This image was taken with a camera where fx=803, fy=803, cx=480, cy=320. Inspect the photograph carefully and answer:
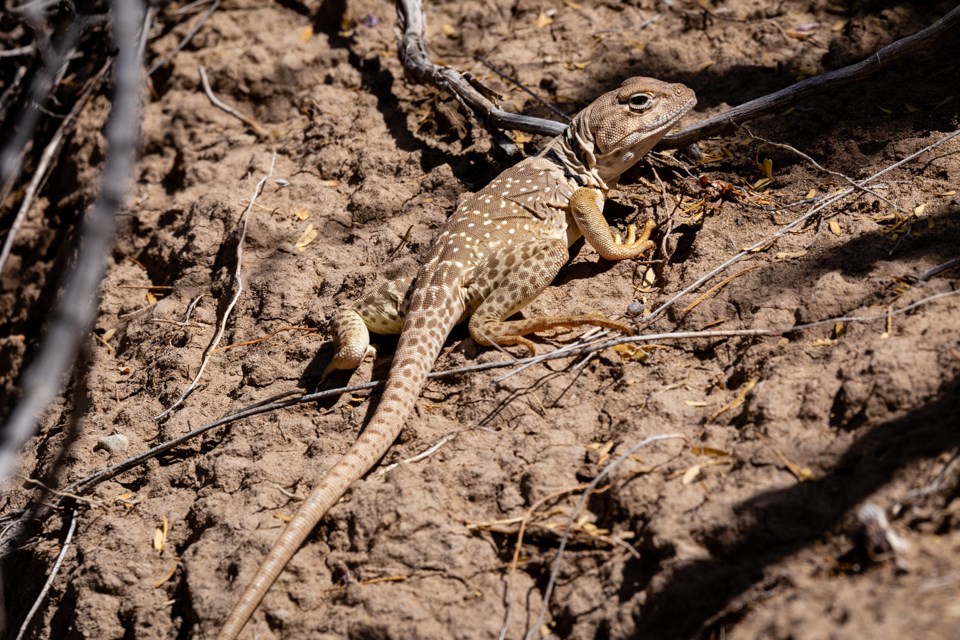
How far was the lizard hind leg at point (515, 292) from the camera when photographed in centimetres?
461

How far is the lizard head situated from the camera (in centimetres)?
525

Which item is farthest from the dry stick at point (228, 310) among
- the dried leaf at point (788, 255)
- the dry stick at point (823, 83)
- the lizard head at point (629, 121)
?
the dried leaf at point (788, 255)

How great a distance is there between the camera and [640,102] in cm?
529

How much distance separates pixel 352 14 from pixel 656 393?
520cm

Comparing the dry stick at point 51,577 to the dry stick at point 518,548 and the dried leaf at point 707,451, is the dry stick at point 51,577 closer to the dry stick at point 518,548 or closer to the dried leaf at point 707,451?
the dry stick at point 518,548

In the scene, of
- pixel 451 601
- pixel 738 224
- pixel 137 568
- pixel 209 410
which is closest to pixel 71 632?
pixel 137 568

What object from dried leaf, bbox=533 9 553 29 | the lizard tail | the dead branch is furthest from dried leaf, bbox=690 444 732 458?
dried leaf, bbox=533 9 553 29

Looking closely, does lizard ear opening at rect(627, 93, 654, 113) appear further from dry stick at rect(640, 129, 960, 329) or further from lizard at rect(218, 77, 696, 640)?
dry stick at rect(640, 129, 960, 329)

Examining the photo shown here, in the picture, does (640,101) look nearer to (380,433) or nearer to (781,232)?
(781,232)

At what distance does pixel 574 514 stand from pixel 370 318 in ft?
6.50

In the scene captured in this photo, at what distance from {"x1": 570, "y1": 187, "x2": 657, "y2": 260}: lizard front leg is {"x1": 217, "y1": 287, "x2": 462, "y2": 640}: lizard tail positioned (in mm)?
968

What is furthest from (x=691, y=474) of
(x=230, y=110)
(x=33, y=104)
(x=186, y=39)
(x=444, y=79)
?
(x=186, y=39)

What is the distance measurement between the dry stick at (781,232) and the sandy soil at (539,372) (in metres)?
0.07

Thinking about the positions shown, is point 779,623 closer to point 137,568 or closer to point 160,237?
point 137,568
